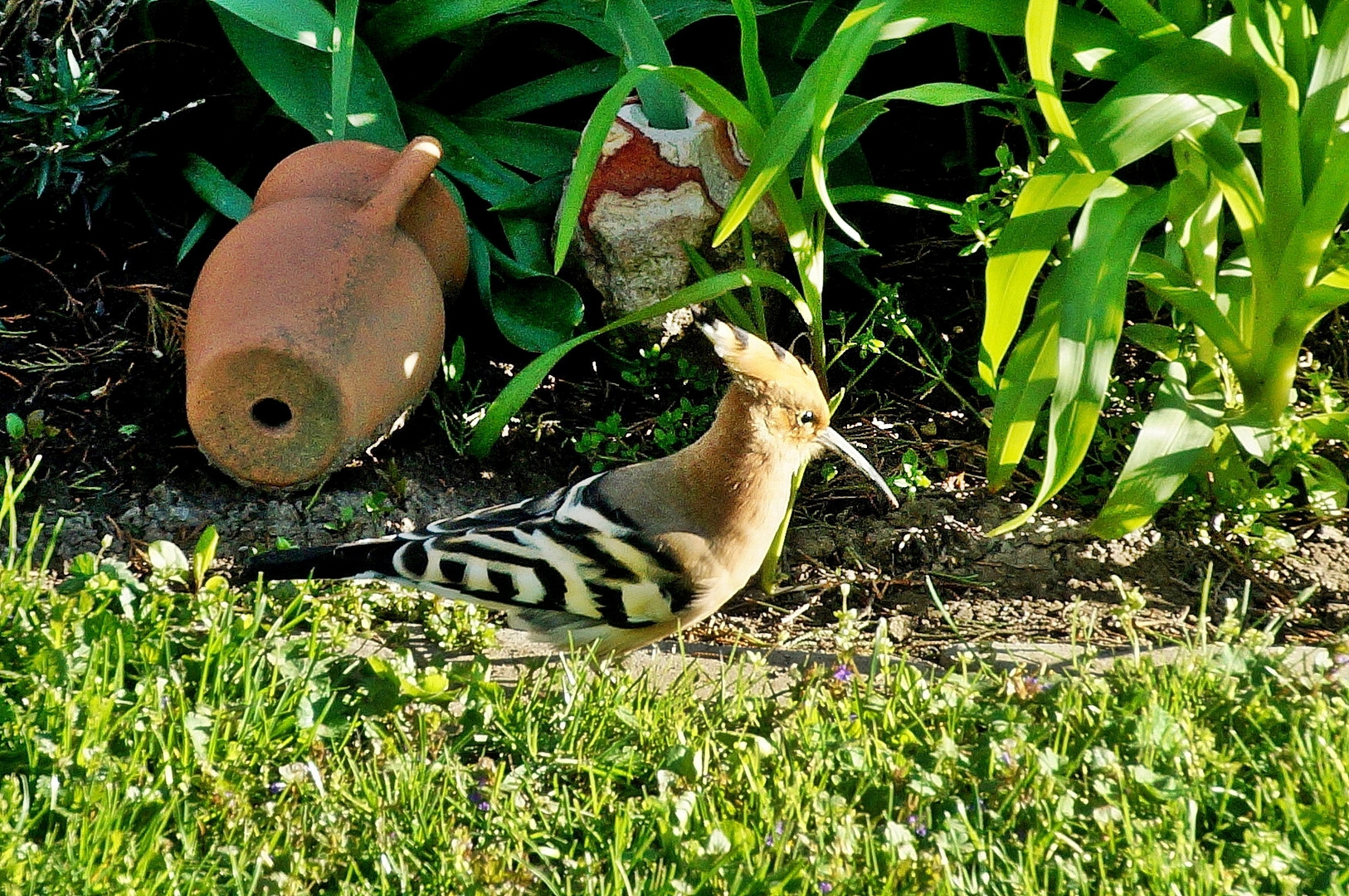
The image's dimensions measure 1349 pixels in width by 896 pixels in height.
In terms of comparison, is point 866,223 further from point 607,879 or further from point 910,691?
point 607,879

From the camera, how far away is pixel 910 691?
2.49 meters

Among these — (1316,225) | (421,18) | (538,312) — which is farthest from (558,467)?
(1316,225)

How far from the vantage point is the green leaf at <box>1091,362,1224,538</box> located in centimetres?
284

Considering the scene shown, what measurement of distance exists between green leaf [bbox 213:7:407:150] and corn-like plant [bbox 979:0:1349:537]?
179cm

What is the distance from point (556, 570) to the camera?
9.30ft

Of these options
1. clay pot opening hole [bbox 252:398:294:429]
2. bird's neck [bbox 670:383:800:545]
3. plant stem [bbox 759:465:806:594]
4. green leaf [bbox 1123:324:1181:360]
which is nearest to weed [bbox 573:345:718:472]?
plant stem [bbox 759:465:806:594]

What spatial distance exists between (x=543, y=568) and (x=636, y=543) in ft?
0.63

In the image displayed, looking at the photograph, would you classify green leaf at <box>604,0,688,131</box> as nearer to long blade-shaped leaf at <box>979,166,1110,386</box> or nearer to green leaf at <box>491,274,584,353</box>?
green leaf at <box>491,274,584,353</box>

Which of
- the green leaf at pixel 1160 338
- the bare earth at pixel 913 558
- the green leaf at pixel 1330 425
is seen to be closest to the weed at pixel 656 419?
the bare earth at pixel 913 558

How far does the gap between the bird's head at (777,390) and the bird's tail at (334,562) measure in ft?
2.46

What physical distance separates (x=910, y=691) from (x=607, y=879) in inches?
26.2

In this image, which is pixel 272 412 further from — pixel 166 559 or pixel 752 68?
pixel 752 68

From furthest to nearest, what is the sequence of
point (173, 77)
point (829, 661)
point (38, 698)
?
point (173, 77) → point (829, 661) → point (38, 698)

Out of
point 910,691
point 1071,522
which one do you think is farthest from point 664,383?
point 910,691
